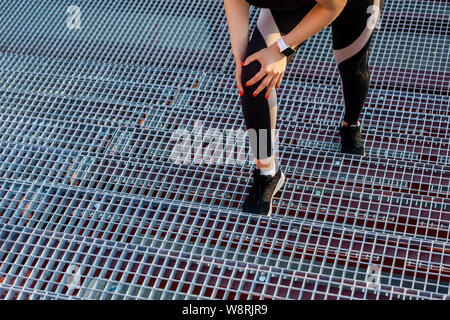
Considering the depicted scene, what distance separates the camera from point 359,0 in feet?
5.31

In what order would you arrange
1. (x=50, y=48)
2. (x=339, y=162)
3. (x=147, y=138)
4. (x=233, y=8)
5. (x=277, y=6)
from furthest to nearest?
(x=50, y=48) < (x=147, y=138) < (x=339, y=162) < (x=233, y=8) < (x=277, y=6)

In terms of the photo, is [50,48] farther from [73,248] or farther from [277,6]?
[277,6]

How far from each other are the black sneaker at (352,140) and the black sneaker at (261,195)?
1.38ft

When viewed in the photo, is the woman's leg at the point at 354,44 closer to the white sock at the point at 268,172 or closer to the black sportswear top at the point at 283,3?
the black sportswear top at the point at 283,3

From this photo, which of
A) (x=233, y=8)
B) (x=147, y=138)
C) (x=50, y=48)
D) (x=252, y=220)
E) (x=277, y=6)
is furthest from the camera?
(x=50, y=48)

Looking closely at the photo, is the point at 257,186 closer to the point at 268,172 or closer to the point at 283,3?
the point at 268,172

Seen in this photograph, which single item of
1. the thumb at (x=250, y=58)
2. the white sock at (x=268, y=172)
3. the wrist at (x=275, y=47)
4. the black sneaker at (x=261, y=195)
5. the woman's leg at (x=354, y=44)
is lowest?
the black sneaker at (x=261, y=195)

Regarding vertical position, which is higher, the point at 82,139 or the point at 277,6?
the point at 277,6

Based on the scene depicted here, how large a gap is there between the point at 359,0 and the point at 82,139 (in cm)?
133

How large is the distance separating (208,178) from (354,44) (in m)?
0.74

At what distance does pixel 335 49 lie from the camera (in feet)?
5.94

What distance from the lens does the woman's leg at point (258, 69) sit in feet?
5.15

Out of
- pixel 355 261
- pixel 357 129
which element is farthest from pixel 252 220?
pixel 357 129

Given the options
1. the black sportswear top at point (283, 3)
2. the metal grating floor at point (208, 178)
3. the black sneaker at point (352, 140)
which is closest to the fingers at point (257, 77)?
the black sportswear top at point (283, 3)
